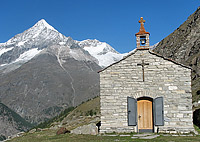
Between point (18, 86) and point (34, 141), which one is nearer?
point (34, 141)

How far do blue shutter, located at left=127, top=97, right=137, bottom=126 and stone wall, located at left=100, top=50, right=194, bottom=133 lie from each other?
9.8 inches

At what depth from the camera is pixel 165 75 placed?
16609 mm

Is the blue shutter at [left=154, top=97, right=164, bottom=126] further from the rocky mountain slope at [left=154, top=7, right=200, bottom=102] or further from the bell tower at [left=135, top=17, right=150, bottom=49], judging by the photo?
the rocky mountain slope at [left=154, top=7, right=200, bottom=102]

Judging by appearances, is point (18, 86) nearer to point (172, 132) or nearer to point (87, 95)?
point (87, 95)

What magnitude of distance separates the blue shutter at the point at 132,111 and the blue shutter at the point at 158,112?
4.26ft

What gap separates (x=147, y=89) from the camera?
16641mm

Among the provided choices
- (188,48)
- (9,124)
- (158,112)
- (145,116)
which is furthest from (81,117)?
(9,124)

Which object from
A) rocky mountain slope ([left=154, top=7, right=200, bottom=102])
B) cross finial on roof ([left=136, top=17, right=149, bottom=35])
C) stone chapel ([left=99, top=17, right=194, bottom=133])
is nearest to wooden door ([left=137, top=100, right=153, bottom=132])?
stone chapel ([left=99, top=17, right=194, bottom=133])

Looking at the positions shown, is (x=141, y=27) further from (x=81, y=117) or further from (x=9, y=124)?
(x=9, y=124)

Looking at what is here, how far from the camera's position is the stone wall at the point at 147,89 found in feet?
52.9

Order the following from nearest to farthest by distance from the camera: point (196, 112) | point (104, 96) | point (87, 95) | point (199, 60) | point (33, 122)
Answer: point (104, 96)
point (196, 112)
point (199, 60)
point (33, 122)
point (87, 95)

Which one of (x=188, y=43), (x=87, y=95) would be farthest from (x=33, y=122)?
(x=188, y=43)

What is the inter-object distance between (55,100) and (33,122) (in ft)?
79.0

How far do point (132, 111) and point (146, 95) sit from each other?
4.63ft
